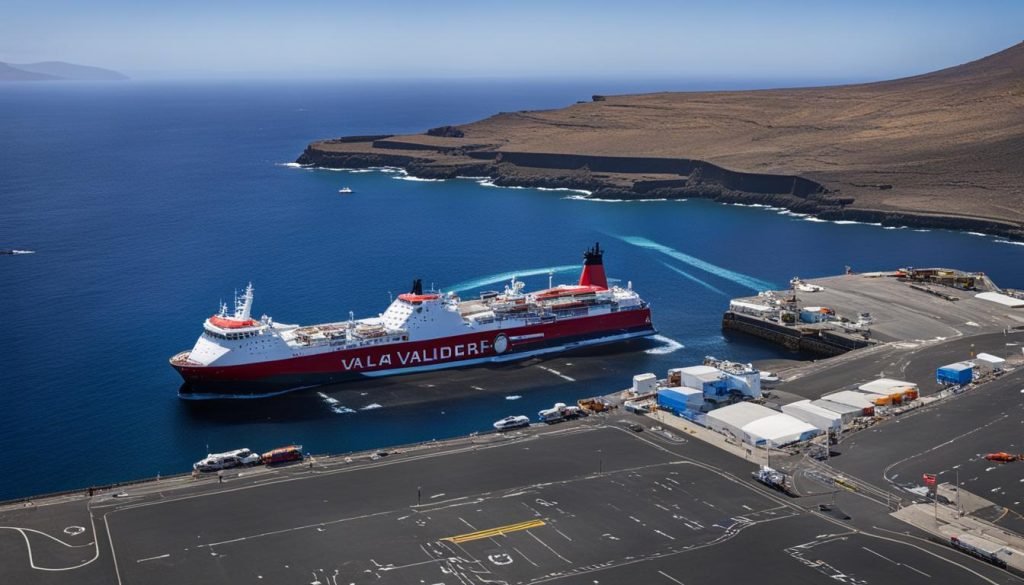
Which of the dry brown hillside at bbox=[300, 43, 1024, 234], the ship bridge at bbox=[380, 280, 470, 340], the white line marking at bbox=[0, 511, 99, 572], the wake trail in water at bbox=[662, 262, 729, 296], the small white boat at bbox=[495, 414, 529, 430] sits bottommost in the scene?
the wake trail in water at bbox=[662, 262, 729, 296]

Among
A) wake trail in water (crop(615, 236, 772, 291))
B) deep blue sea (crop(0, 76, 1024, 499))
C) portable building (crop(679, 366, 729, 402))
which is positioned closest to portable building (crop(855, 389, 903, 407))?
portable building (crop(679, 366, 729, 402))

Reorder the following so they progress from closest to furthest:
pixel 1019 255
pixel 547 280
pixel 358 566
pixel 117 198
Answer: pixel 358 566 < pixel 547 280 < pixel 1019 255 < pixel 117 198

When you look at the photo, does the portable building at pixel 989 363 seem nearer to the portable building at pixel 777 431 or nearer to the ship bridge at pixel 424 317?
the portable building at pixel 777 431

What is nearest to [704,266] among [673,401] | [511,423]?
[673,401]

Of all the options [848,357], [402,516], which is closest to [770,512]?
[402,516]

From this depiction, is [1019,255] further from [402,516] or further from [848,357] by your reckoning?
[402,516]

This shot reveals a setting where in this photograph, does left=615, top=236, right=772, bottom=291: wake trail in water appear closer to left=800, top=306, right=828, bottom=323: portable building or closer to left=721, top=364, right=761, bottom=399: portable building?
left=800, top=306, right=828, bottom=323: portable building
